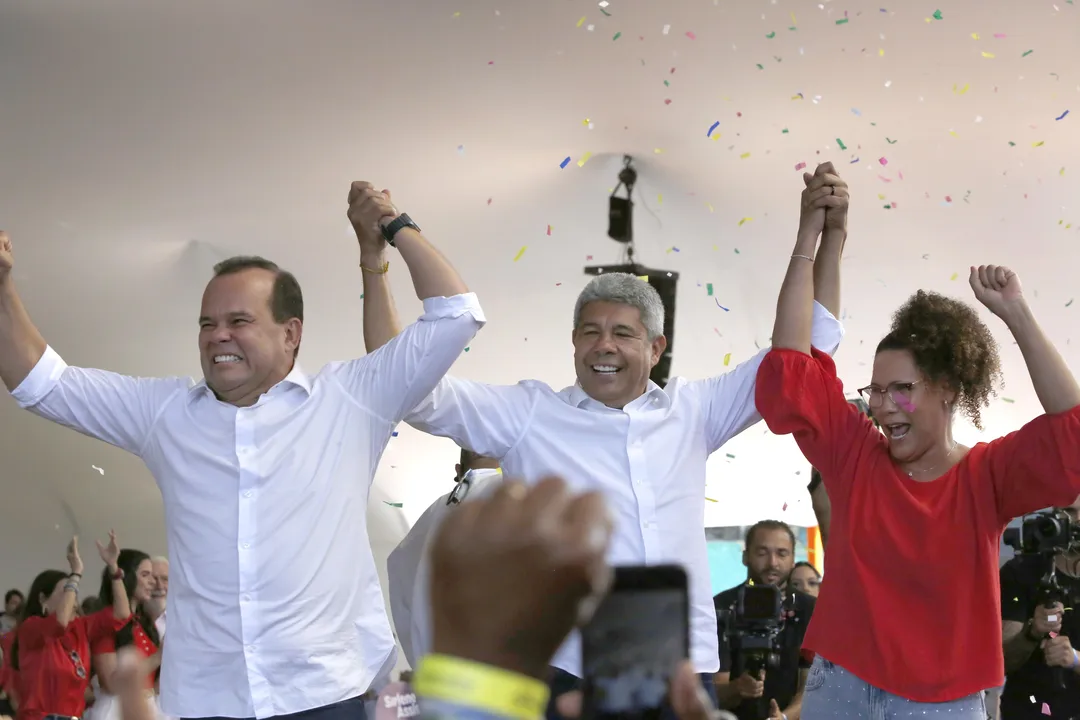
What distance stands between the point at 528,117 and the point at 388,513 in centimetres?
180

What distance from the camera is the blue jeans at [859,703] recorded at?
201cm

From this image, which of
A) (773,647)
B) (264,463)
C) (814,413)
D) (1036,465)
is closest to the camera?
(1036,465)

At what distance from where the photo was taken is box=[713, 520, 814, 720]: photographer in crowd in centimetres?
337

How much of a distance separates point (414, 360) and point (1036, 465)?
3.42 feet

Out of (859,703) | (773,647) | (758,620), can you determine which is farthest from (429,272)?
(773,647)

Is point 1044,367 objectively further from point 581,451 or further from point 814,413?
point 581,451

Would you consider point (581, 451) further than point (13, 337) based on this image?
Yes

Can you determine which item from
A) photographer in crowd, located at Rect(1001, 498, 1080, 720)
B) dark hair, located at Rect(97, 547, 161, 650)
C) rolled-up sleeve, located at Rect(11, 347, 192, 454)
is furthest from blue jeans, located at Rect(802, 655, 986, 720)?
dark hair, located at Rect(97, 547, 161, 650)

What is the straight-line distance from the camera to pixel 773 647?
10.3 feet

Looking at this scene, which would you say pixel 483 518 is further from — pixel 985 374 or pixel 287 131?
pixel 287 131

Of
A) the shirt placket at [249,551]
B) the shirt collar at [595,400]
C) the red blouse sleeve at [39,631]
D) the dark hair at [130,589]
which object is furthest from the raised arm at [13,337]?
the red blouse sleeve at [39,631]

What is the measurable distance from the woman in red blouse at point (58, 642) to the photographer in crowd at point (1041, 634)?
3.19 meters

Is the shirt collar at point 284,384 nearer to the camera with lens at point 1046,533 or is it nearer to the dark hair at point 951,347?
the dark hair at point 951,347

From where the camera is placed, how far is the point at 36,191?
455 cm
